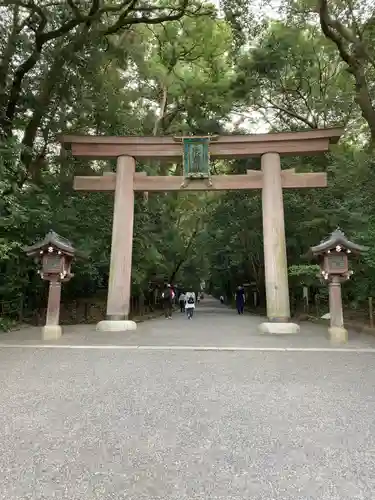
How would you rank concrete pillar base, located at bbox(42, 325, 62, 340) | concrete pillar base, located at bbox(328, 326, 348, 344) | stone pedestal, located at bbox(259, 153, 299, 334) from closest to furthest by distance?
concrete pillar base, located at bbox(328, 326, 348, 344), concrete pillar base, located at bbox(42, 325, 62, 340), stone pedestal, located at bbox(259, 153, 299, 334)

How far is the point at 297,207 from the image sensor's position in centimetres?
1705

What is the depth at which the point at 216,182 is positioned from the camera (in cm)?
1275

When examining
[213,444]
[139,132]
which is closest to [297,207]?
[139,132]

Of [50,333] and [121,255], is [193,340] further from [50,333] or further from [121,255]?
[121,255]

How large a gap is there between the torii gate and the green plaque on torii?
24cm

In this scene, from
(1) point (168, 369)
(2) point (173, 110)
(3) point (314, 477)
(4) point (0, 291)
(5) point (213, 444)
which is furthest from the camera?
(2) point (173, 110)

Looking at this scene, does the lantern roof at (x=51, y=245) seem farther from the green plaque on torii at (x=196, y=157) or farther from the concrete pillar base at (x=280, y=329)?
the concrete pillar base at (x=280, y=329)

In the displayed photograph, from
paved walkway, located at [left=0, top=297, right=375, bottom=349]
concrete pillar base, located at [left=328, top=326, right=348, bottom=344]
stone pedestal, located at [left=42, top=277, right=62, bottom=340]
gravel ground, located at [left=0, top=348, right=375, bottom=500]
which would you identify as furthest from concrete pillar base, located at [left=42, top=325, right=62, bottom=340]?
concrete pillar base, located at [left=328, top=326, right=348, bottom=344]

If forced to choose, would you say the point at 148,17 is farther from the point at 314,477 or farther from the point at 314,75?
the point at 314,477

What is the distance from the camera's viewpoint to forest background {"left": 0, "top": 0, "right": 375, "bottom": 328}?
516 inches

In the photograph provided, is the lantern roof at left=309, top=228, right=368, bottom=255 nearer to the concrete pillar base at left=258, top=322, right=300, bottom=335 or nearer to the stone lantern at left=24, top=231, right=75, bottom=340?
the concrete pillar base at left=258, top=322, right=300, bottom=335

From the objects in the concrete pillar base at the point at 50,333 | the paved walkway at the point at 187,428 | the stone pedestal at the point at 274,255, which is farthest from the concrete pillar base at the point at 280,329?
the concrete pillar base at the point at 50,333

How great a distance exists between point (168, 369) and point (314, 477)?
360 centimetres

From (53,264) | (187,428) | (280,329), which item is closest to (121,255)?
(53,264)
